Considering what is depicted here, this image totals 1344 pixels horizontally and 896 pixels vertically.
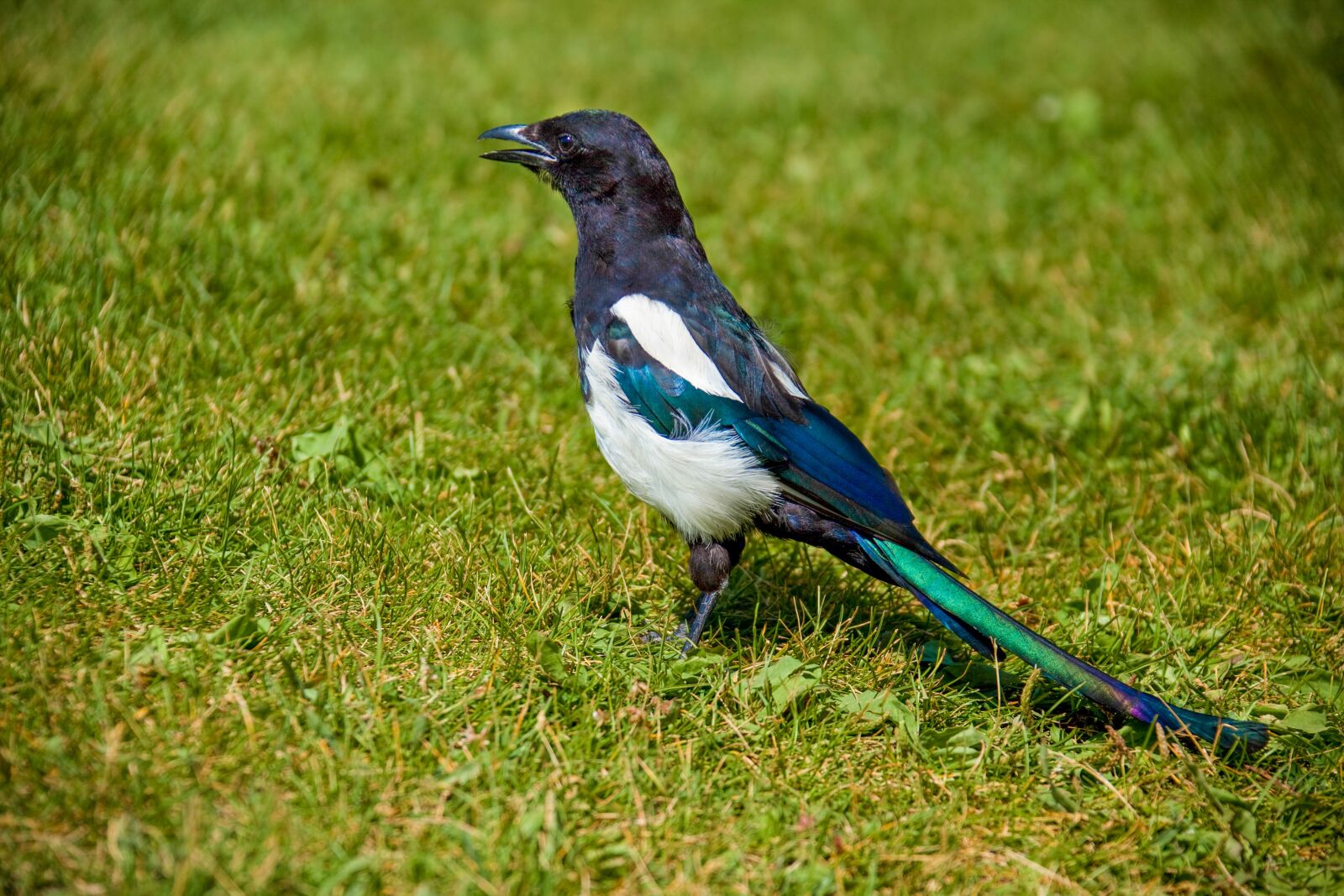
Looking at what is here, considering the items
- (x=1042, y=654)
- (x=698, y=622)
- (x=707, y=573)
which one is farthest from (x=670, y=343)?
(x=1042, y=654)

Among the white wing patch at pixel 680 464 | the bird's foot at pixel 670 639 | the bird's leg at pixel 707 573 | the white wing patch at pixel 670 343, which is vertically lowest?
the bird's foot at pixel 670 639

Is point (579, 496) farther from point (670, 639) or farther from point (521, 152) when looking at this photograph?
point (521, 152)

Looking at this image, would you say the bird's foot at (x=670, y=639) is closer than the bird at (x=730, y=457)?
No

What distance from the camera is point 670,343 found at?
2766 millimetres

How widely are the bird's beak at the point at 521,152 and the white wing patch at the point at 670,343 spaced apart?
21.1 inches

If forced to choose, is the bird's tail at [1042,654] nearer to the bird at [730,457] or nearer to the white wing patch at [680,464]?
the bird at [730,457]

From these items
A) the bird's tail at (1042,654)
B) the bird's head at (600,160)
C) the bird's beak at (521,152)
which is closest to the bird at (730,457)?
the bird's tail at (1042,654)

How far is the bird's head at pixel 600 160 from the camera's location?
2.98 metres

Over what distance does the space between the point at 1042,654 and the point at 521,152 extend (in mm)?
1810

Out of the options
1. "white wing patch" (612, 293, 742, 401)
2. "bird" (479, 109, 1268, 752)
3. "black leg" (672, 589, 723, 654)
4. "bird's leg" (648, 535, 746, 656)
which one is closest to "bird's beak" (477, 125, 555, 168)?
"bird" (479, 109, 1268, 752)

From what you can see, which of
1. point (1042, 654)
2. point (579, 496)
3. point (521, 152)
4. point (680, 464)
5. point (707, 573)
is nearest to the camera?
point (1042, 654)

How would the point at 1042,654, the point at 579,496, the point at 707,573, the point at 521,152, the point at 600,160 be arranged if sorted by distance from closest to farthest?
the point at 1042,654 < the point at 707,573 < the point at 600,160 < the point at 521,152 < the point at 579,496

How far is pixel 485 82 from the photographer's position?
6133 millimetres

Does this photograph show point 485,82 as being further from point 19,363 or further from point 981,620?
point 981,620
